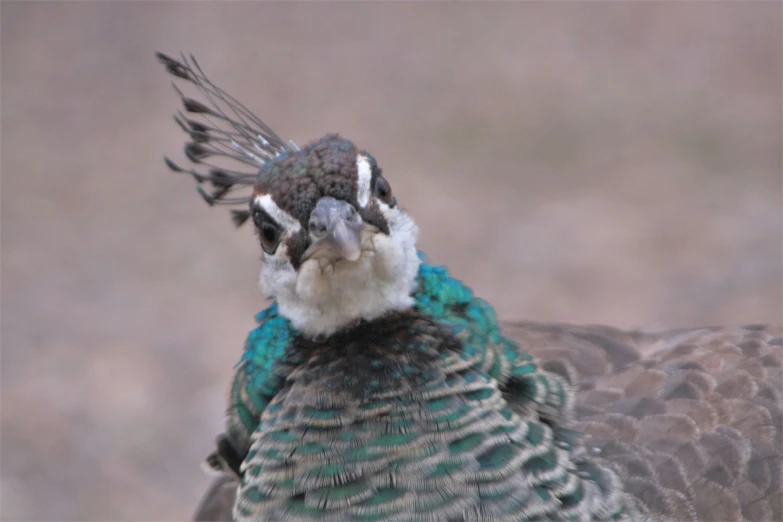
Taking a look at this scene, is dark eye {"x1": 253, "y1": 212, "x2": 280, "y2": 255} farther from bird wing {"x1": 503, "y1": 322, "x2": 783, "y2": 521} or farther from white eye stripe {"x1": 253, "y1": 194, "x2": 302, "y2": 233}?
bird wing {"x1": 503, "y1": 322, "x2": 783, "y2": 521}

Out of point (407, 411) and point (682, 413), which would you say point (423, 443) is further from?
point (682, 413)

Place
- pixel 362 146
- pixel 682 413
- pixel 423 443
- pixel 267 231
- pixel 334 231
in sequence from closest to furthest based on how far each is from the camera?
pixel 334 231 → pixel 423 443 → pixel 267 231 → pixel 682 413 → pixel 362 146

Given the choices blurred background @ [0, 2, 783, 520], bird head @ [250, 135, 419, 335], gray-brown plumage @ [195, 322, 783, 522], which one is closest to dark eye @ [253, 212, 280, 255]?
bird head @ [250, 135, 419, 335]

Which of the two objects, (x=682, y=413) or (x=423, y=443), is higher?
(x=682, y=413)

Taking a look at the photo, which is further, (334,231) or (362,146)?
(362,146)

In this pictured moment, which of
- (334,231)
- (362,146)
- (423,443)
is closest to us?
(334,231)

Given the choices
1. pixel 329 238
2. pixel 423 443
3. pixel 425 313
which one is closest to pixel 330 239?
pixel 329 238

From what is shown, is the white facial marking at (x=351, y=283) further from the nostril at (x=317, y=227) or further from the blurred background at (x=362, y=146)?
the blurred background at (x=362, y=146)
